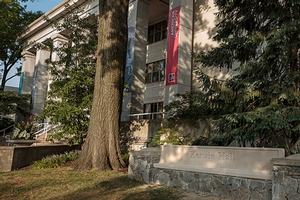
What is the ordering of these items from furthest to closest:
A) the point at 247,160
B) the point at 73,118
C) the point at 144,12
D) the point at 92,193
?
the point at 144,12 → the point at 73,118 → the point at 92,193 → the point at 247,160

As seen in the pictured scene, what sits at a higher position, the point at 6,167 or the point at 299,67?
the point at 299,67

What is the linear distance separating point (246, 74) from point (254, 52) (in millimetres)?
785

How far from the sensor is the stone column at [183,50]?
16.0 m

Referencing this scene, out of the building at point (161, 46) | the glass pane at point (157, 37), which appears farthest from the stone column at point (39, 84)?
the glass pane at point (157, 37)

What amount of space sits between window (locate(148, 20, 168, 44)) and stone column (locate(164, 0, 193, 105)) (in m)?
4.71

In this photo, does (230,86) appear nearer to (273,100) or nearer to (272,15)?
(273,100)

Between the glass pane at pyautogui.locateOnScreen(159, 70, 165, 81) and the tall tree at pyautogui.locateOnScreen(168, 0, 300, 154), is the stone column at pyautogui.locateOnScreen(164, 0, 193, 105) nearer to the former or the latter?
the glass pane at pyautogui.locateOnScreen(159, 70, 165, 81)

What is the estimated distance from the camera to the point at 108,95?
368 inches

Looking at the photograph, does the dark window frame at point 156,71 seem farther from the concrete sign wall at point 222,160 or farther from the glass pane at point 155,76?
the concrete sign wall at point 222,160

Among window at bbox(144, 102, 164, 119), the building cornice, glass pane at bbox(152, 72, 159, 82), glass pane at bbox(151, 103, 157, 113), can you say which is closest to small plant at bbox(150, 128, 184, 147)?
window at bbox(144, 102, 164, 119)

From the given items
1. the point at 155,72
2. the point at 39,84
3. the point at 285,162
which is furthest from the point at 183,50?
the point at 39,84

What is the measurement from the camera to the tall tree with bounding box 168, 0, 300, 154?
655 centimetres

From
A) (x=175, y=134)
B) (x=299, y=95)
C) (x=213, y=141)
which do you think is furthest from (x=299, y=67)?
(x=175, y=134)

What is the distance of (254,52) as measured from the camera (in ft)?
26.3
